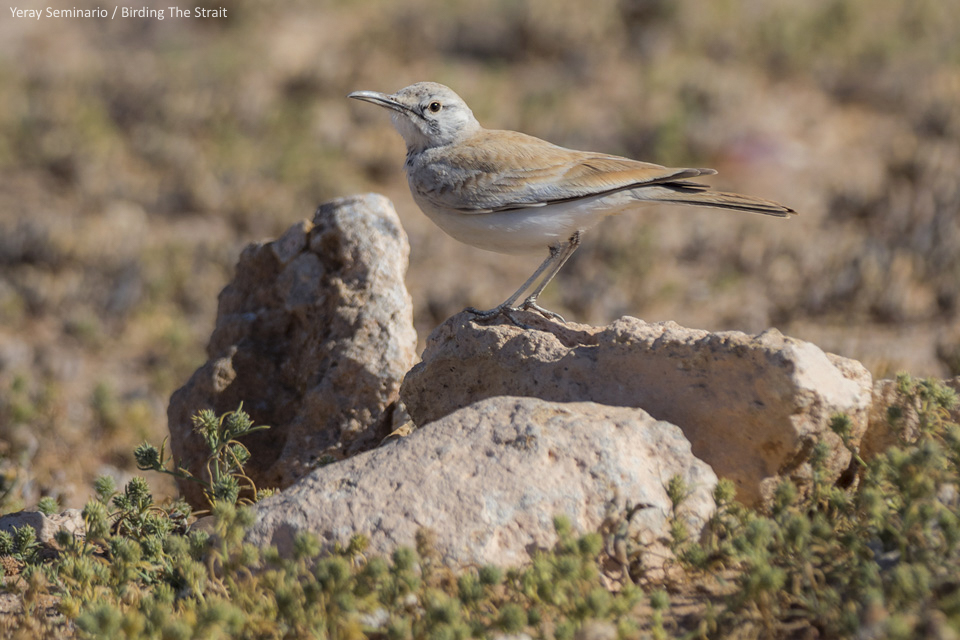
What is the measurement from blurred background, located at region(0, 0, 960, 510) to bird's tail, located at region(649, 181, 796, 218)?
2340 mm

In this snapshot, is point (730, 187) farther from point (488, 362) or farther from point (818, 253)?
point (488, 362)

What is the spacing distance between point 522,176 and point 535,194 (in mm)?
155

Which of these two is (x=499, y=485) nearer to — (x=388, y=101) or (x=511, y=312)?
(x=511, y=312)

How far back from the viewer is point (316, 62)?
14.2 m

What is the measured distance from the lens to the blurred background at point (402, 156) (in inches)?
369

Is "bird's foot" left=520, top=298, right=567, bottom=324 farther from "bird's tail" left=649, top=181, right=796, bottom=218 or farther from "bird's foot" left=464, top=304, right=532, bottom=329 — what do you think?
"bird's tail" left=649, top=181, right=796, bottom=218

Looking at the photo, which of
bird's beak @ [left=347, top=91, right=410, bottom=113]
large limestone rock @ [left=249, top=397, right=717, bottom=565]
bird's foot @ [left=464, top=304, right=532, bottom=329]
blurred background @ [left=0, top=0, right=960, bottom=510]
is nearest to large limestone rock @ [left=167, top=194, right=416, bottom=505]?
bird's foot @ [left=464, top=304, right=532, bottom=329]

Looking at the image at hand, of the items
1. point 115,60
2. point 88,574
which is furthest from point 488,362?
point 115,60

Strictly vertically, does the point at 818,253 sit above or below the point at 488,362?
below

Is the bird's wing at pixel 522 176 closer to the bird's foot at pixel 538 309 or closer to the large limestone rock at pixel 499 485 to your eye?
the bird's foot at pixel 538 309

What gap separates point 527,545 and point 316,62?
472 inches

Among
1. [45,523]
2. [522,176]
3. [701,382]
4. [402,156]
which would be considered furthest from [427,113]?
[402,156]

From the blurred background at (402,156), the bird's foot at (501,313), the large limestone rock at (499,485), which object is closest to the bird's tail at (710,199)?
the bird's foot at (501,313)

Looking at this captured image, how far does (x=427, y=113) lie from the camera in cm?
572
